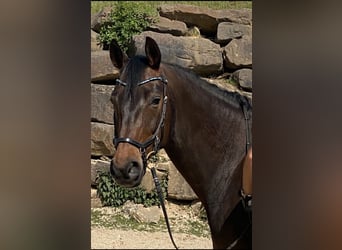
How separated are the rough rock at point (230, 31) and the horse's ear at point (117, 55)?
990 mm

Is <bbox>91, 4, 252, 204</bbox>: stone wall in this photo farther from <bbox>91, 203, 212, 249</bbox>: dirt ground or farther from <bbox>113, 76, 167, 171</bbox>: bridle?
<bbox>113, 76, 167, 171</bbox>: bridle

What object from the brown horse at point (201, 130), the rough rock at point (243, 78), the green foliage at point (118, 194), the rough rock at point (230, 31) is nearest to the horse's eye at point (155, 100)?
the brown horse at point (201, 130)

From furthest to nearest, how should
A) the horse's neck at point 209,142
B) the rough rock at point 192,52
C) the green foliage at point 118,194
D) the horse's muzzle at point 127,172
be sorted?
the rough rock at point 192,52
the green foliage at point 118,194
the horse's neck at point 209,142
the horse's muzzle at point 127,172

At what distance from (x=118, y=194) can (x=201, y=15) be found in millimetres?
960

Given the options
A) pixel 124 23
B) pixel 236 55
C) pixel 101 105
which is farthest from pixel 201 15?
pixel 101 105

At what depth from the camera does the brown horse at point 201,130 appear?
3.55 feet

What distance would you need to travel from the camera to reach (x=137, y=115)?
3.42 feet

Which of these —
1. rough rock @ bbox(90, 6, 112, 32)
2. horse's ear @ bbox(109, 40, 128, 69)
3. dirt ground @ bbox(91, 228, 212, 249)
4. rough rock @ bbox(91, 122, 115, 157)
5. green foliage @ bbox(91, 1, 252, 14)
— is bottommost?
dirt ground @ bbox(91, 228, 212, 249)

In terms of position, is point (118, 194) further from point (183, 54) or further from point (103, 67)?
point (183, 54)

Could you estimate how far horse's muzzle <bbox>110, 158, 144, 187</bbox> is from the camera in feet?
3.34

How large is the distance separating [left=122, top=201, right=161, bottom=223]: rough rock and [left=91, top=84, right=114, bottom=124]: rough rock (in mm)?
344

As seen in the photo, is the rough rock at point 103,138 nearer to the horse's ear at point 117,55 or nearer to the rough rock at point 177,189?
the rough rock at point 177,189

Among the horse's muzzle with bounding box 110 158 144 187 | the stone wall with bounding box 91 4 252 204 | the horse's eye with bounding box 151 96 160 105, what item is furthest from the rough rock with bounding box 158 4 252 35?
the horse's muzzle with bounding box 110 158 144 187
